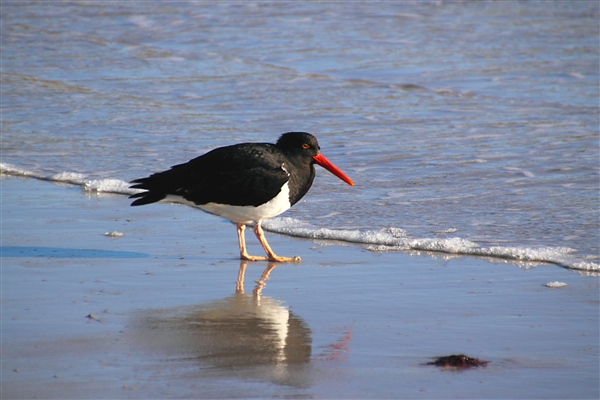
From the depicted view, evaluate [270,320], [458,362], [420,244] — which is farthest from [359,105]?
[458,362]

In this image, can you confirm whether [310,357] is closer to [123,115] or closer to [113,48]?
[123,115]

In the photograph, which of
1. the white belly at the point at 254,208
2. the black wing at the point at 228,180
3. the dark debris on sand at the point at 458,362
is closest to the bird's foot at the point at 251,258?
the white belly at the point at 254,208

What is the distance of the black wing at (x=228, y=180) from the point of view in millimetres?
6273

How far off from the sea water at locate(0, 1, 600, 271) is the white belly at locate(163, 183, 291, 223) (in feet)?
2.20

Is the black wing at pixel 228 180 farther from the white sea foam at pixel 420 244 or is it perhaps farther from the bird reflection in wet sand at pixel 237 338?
the bird reflection in wet sand at pixel 237 338

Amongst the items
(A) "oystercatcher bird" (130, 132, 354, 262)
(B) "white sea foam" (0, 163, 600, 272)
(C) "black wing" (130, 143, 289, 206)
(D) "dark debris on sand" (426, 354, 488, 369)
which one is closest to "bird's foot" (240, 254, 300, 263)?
(A) "oystercatcher bird" (130, 132, 354, 262)

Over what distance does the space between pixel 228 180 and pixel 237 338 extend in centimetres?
200

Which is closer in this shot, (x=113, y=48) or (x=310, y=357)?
(x=310, y=357)

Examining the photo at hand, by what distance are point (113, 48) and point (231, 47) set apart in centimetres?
250

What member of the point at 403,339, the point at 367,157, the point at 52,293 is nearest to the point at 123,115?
the point at 367,157

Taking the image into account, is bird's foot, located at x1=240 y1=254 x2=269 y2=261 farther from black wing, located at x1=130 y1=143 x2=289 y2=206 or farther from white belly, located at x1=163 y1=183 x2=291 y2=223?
black wing, located at x1=130 y1=143 x2=289 y2=206

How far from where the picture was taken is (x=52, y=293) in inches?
209

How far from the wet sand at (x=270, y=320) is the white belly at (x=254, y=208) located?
329mm

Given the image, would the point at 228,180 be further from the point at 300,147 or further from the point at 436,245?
the point at 436,245
